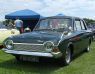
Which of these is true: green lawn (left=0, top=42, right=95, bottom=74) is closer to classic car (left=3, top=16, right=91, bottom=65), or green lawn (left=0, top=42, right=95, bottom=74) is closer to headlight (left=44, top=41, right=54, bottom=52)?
classic car (left=3, top=16, right=91, bottom=65)

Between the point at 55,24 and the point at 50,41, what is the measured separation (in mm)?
1737

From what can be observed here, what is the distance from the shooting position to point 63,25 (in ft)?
28.2

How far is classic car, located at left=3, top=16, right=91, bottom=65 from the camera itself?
708cm

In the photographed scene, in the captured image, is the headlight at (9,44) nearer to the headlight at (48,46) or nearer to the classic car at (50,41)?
the classic car at (50,41)

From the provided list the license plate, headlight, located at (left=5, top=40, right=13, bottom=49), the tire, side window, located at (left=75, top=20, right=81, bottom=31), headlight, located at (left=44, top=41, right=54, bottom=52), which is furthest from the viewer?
side window, located at (left=75, top=20, right=81, bottom=31)

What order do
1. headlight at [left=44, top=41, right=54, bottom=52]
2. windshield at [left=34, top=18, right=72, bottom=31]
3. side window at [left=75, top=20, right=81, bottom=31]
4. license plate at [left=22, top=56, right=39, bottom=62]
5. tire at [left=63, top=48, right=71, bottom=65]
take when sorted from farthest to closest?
side window at [left=75, top=20, right=81, bottom=31]
windshield at [left=34, top=18, right=72, bottom=31]
tire at [left=63, top=48, right=71, bottom=65]
license plate at [left=22, top=56, right=39, bottom=62]
headlight at [left=44, top=41, right=54, bottom=52]

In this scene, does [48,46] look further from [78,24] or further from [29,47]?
[78,24]

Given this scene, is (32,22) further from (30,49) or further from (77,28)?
(30,49)

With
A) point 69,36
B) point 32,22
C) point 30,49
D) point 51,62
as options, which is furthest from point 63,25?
point 32,22

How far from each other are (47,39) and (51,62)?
1.38 meters

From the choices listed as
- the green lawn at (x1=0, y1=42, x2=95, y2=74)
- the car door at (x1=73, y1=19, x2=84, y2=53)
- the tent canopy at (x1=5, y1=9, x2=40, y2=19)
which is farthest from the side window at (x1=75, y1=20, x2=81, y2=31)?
the tent canopy at (x1=5, y1=9, x2=40, y2=19)

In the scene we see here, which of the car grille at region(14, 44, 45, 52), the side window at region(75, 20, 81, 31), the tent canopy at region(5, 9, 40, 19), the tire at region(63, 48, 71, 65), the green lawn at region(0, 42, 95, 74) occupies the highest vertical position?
the side window at region(75, 20, 81, 31)

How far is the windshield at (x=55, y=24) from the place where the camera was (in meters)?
8.54

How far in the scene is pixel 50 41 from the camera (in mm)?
7059
